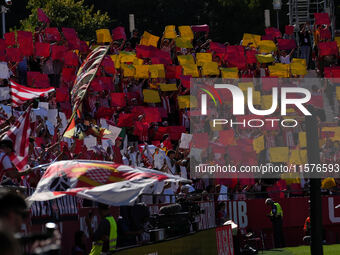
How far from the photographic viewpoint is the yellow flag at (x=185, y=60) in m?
24.4

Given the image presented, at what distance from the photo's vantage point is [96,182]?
10.2 m

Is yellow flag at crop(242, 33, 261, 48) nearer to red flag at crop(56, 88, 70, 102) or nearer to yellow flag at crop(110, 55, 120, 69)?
yellow flag at crop(110, 55, 120, 69)

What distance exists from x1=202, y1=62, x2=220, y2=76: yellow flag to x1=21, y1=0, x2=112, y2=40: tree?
17.9 metres

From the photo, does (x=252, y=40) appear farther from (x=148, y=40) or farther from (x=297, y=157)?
(x=297, y=157)

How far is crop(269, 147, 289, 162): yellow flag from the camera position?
941 inches

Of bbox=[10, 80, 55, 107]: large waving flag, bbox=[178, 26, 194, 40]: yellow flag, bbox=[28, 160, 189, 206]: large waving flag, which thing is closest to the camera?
bbox=[28, 160, 189, 206]: large waving flag

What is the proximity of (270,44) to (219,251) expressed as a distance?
12.9m

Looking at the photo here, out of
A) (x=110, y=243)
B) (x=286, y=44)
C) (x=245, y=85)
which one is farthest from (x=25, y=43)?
(x=286, y=44)

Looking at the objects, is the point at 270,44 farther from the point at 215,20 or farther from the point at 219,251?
the point at 215,20

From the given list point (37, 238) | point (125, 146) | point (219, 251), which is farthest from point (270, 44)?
point (37, 238)

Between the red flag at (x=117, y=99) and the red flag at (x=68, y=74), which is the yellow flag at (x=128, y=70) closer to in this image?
the red flag at (x=117, y=99)

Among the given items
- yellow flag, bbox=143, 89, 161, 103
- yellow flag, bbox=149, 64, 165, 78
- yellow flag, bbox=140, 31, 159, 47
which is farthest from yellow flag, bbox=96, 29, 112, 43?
yellow flag, bbox=143, 89, 161, 103

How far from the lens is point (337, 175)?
25547 mm

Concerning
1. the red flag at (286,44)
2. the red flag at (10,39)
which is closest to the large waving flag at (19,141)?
the red flag at (10,39)
